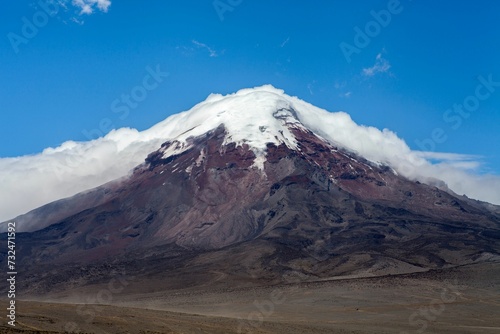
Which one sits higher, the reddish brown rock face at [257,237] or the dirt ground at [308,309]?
the reddish brown rock face at [257,237]

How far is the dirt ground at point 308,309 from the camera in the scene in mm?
52469

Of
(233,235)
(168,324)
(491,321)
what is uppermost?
(233,235)

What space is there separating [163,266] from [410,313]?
241ft

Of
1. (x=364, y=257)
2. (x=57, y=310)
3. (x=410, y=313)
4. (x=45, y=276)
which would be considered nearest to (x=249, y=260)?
(x=364, y=257)

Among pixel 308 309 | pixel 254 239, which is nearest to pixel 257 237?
pixel 254 239

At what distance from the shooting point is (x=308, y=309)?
82.1 meters

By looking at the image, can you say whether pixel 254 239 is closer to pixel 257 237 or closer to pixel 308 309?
pixel 257 237

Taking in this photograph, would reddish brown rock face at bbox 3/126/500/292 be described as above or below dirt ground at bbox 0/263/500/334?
above

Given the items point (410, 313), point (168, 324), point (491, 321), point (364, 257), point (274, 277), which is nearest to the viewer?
point (168, 324)

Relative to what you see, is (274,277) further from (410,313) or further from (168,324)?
(168,324)

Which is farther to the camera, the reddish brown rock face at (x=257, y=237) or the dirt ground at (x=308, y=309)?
the reddish brown rock face at (x=257, y=237)

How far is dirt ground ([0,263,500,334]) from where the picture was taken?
172 feet

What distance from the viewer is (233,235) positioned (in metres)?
169

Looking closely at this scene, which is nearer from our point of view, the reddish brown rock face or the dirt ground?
the dirt ground
